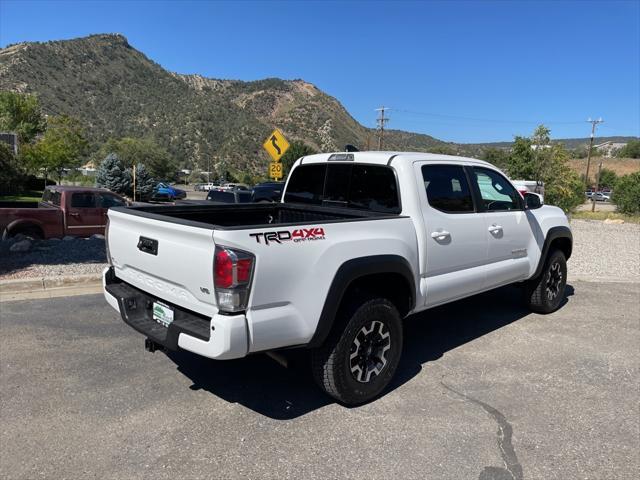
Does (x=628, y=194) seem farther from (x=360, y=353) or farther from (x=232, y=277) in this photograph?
(x=232, y=277)

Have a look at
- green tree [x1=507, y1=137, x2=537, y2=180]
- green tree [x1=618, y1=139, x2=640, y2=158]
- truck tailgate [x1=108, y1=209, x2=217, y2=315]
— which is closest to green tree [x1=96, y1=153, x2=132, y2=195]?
green tree [x1=507, y1=137, x2=537, y2=180]

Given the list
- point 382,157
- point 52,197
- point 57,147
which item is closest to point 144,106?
point 57,147

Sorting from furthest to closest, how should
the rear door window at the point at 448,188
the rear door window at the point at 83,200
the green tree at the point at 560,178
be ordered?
1. the green tree at the point at 560,178
2. the rear door window at the point at 83,200
3. the rear door window at the point at 448,188

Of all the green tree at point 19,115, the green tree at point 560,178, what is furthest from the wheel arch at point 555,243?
the green tree at point 19,115

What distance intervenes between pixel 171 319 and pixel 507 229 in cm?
352

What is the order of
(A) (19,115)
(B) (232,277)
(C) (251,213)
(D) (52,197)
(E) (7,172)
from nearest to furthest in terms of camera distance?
(B) (232,277) < (C) (251,213) < (D) (52,197) < (E) (7,172) < (A) (19,115)

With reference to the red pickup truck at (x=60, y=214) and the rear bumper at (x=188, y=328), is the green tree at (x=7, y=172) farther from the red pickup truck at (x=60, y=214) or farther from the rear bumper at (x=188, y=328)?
the rear bumper at (x=188, y=328)

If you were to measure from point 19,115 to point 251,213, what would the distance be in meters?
46.4

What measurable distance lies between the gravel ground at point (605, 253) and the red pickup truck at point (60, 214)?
10.6 m

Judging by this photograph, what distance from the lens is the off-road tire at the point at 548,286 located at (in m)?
6.03

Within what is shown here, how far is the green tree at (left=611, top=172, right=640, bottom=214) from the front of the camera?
23.4 meters

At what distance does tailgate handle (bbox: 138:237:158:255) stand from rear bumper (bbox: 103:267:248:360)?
364mm

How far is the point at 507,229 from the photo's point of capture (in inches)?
200

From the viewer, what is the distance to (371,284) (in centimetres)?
377
